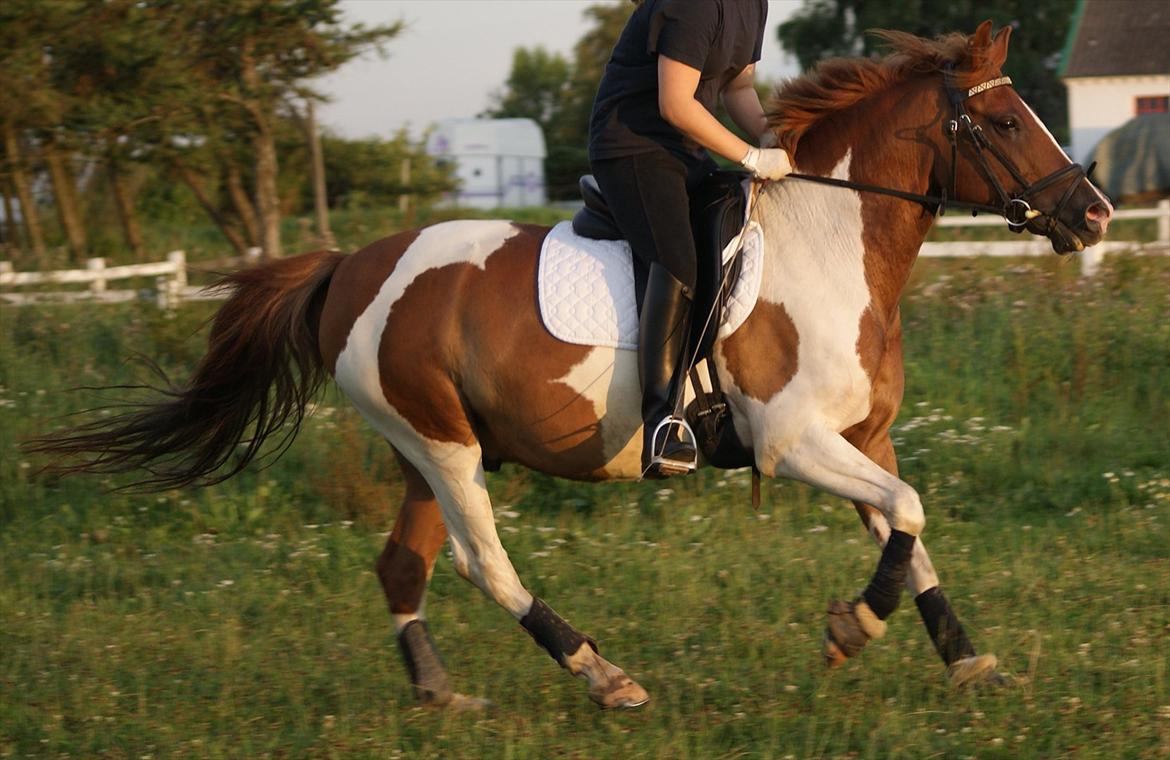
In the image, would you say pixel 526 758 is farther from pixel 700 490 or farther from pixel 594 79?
pixel 594 79

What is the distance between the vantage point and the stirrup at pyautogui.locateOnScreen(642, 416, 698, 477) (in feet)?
15.5

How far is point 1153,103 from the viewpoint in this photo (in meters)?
40.8

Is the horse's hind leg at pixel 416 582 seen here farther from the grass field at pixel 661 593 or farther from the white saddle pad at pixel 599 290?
the white saddle pad at pixel 599 290

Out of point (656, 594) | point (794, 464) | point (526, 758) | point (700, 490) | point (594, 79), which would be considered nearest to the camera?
point (526, 758)

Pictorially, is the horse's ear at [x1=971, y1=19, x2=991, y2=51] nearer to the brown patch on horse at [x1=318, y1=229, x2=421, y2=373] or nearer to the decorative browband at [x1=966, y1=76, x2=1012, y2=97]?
the decorative browband at [x1=966, y1=76, x2=1012, y2=97]

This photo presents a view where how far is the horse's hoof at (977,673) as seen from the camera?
15.6 ft

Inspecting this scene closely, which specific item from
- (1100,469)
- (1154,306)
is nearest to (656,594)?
(1100,469)

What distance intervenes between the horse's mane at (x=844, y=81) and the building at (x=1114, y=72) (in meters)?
37.5

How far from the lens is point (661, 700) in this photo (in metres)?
4.96

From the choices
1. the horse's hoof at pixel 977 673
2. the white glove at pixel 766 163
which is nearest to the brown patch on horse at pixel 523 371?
the white glove at pixel 766 163

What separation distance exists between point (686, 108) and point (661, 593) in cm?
251

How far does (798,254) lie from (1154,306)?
6.63 metres

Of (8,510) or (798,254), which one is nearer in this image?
(798,254)

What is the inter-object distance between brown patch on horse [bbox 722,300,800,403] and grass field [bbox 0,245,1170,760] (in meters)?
1.15
